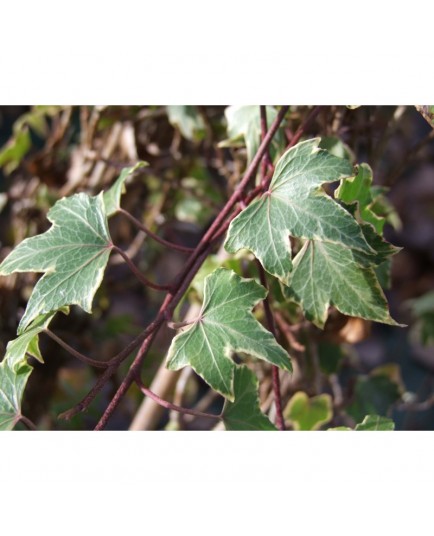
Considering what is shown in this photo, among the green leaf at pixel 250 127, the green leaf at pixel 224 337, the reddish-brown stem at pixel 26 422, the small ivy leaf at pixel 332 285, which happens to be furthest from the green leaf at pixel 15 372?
the green leaf at pixel 250 127

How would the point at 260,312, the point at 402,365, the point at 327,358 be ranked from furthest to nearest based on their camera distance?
the point at 402,365 → the point at 327,358 → the point at 260,312

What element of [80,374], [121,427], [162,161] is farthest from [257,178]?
[121,427]

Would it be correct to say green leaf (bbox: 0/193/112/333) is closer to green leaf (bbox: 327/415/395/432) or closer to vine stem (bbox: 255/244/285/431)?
vine stem (bbox: 255/244/285/431)

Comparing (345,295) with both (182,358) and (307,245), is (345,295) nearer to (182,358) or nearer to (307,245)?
(307,245)

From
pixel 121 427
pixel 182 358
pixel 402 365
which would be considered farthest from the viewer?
pixel 402 365

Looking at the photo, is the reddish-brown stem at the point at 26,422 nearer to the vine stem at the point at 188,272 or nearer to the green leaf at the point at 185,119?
the vine stem at the point at 188,272

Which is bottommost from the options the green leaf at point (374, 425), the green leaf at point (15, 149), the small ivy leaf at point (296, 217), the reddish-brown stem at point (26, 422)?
the green leaf at point (374, 425)
